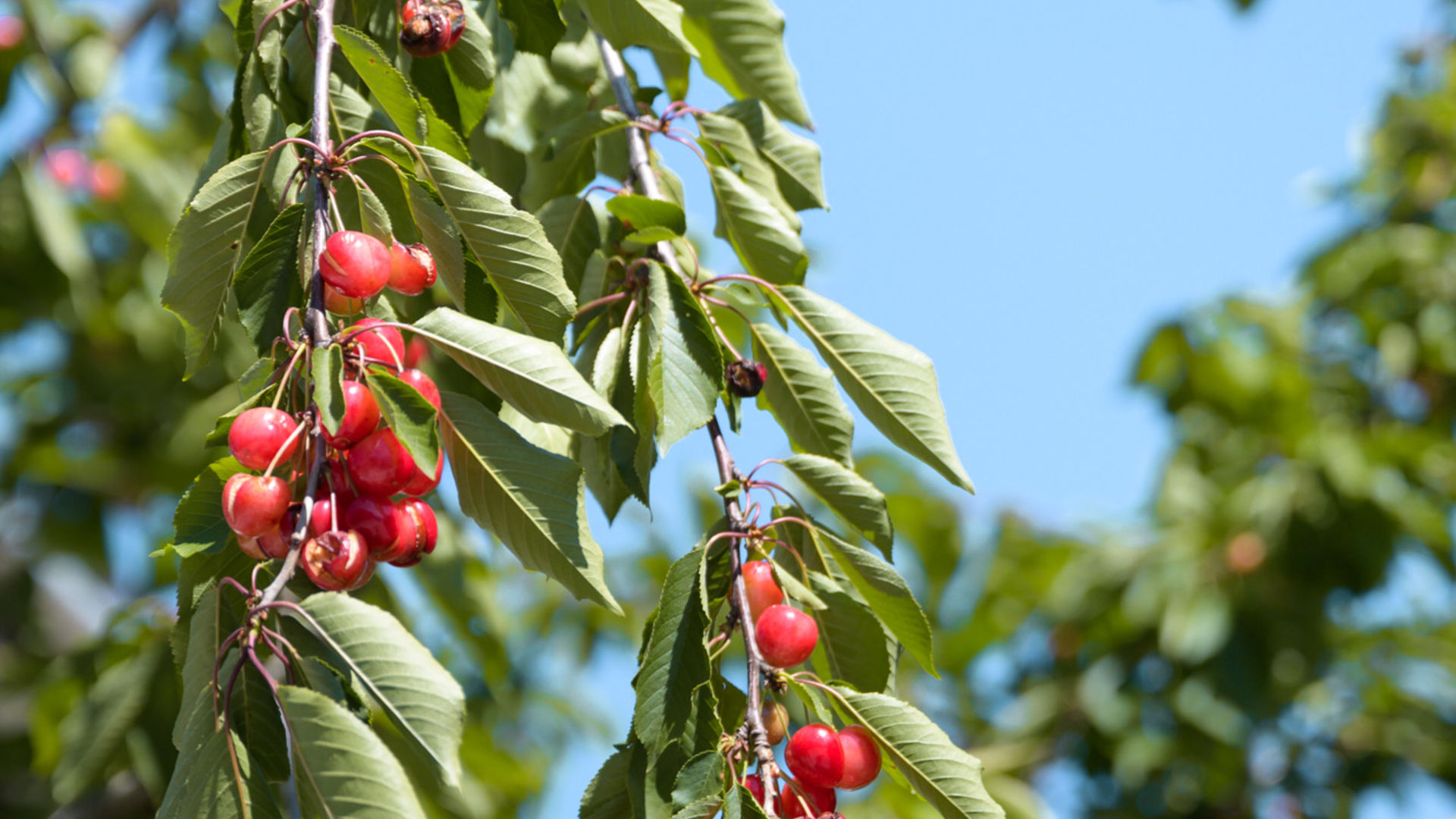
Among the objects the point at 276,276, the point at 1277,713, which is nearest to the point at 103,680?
the point at 276,276

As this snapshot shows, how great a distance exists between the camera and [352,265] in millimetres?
929

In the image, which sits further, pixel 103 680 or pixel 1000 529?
pixel 1000 529

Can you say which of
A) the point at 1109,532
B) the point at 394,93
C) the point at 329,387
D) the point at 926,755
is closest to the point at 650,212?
the point at 394,93

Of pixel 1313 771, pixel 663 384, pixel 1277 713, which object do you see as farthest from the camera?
pixel 1313 771

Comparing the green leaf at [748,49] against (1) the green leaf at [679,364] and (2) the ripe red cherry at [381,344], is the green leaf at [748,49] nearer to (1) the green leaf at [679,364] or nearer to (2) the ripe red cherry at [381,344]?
(1) the green leaf at [679,364]

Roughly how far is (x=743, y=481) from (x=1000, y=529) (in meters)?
3.96

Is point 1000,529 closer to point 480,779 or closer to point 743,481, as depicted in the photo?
point 480,779

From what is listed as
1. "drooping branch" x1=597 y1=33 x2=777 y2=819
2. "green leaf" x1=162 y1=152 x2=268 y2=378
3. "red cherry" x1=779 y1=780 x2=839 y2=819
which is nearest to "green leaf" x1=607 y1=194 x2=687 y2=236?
"drooping branch" x1=597 y1=33 x2=777 y2=819

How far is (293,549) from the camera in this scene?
87cm

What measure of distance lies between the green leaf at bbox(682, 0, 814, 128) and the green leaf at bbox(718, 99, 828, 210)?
28 millimetres

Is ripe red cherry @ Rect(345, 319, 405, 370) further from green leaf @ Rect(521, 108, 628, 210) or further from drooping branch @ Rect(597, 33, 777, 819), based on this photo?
green leaf @ Rect(521, 108, 628, 210)

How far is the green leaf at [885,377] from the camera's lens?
1212 mm

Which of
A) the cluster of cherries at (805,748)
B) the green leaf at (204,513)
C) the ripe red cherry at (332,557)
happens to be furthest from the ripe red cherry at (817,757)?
the green leaf at (204,513)

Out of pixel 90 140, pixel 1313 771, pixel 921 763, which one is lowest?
pixel 1313 771
